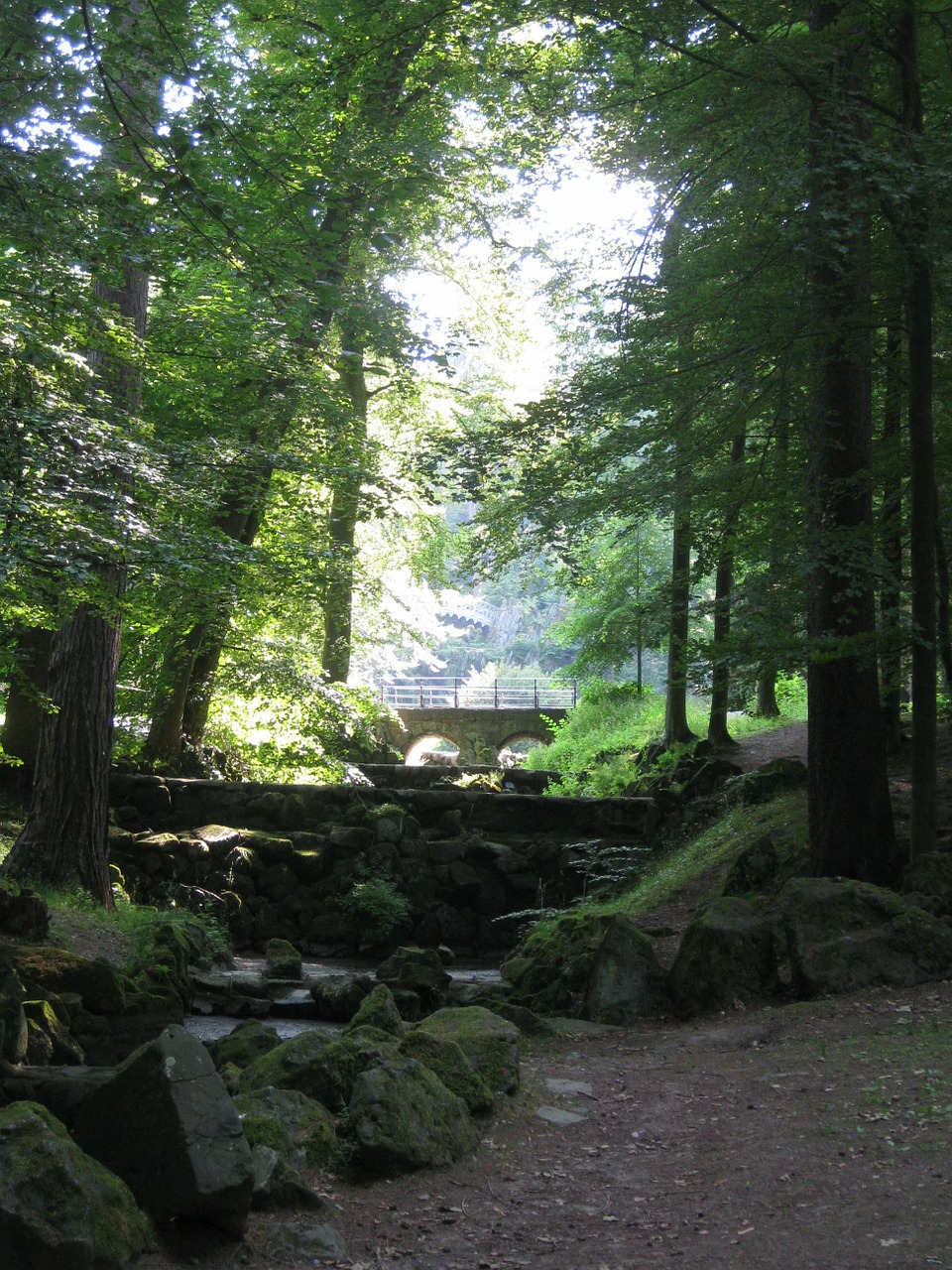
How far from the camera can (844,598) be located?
7613 mm

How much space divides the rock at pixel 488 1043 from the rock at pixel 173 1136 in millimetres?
1812

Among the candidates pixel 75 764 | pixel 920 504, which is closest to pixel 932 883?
pixel 920 504

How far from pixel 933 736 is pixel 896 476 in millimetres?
2319

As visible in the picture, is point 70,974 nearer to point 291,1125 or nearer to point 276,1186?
point 291,1125

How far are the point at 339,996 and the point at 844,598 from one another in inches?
194

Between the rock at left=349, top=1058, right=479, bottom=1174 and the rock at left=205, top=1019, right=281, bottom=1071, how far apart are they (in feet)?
4.62

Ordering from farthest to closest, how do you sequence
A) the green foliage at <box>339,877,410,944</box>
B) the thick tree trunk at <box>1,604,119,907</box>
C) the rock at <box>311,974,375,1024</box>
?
1. the green foliage at <box>339,877,410,944</box>
2. the thick tree trunk at <box>1,604,119,907</box>
3. the rock at <box>311,974,375,1024</box>

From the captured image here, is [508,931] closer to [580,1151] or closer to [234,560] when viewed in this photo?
[234,560]

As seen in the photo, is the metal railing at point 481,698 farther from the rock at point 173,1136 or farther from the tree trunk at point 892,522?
the rock at point 173,1136

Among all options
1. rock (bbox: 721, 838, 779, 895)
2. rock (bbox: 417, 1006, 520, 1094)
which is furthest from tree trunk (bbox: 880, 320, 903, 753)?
rock (bbox: 417, 1006, 520, 1094)

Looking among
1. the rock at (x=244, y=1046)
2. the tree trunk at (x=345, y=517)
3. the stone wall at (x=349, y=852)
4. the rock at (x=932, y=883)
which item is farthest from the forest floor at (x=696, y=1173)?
the stone wall at (x=349, y=852)

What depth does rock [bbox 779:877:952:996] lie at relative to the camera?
247 inches

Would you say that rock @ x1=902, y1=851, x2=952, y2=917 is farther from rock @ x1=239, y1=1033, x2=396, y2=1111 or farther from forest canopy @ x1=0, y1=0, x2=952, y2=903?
rock @ x1=239, y1=1033, x2=396, y2=1111

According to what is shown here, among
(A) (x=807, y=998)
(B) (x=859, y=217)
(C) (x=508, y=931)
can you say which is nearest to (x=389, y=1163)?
(A) (x=807, y=998)
